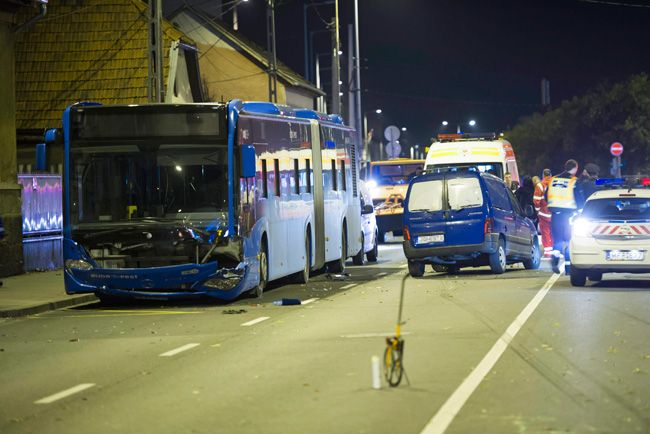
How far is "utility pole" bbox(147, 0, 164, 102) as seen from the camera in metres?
26.1

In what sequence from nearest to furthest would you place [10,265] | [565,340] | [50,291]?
[565,340] < [50,291] < [10,265]

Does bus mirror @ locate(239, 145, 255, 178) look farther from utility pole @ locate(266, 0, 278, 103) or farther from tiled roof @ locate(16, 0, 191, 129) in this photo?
tiled roof @ locate(16, 0, 191, 129)

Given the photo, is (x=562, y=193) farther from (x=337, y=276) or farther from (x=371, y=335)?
(x=371, y=335)

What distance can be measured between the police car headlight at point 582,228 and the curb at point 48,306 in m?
7.90

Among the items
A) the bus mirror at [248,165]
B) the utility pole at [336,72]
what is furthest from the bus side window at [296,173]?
the utility pole at [336,72]

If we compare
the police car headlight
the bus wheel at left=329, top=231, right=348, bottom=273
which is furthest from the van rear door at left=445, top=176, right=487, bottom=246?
the bus wheel at left=329, top=231, right=348, bottom=273

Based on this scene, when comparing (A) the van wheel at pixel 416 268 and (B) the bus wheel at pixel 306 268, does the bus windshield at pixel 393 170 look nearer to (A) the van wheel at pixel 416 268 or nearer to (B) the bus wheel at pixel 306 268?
(A) the van wheel at pixel 416 268

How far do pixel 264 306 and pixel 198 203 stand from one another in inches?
69.2

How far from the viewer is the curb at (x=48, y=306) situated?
18.9 meters

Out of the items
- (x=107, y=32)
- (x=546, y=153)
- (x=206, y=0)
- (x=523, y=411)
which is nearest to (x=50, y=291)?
(x=523, y=411)

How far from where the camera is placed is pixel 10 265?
1044 inches

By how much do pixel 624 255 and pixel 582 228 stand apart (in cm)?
79

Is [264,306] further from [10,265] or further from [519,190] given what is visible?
[519,190]

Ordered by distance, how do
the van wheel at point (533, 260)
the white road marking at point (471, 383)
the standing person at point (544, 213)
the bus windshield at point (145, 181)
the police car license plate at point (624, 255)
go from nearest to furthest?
the white road marking at point (471, 383), the bus windshield at point (145, 181), the police car license plate at point (624, 255), the van wheel at point (533, 260), the standing person at point (544, 213)
